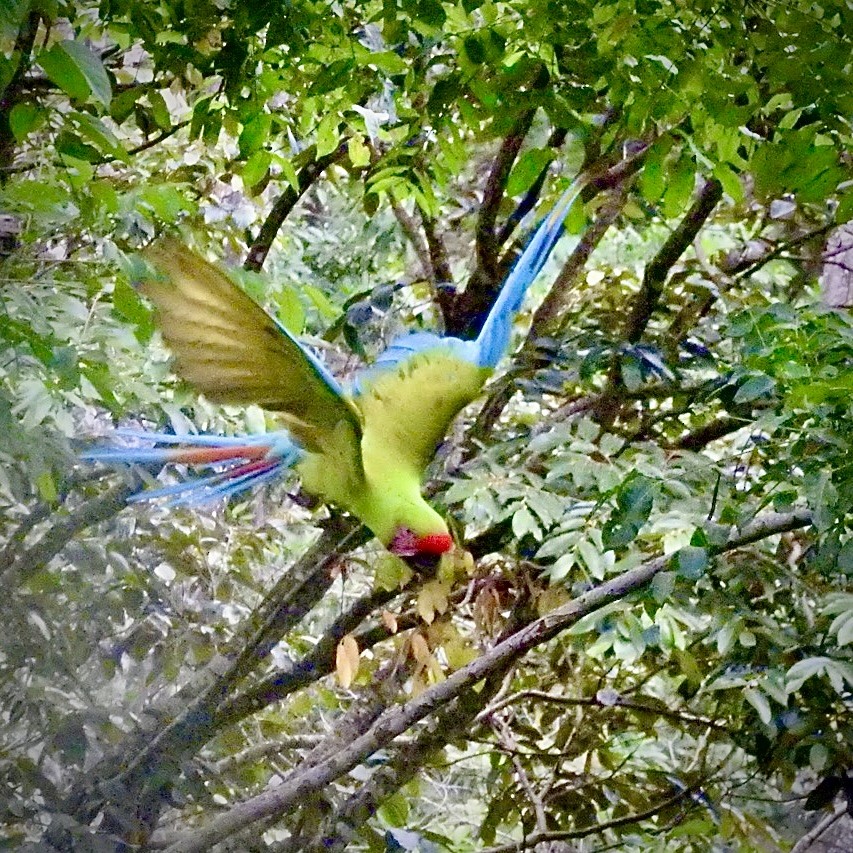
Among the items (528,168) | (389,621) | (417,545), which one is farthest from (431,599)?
(528,168)

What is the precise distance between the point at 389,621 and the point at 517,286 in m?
0.47

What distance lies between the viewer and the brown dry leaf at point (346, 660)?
1004 millimetres

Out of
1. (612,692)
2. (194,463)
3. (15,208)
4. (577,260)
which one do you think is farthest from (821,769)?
(15,208)

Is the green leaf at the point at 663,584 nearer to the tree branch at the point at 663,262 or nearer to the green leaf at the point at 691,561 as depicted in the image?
the green leaf at the point at 691,561

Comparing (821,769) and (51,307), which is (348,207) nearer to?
(51,307)

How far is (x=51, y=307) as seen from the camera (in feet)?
2.68

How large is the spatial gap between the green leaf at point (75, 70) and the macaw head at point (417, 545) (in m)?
0.39

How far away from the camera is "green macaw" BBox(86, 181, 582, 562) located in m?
0.69

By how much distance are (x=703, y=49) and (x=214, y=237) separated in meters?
0.64

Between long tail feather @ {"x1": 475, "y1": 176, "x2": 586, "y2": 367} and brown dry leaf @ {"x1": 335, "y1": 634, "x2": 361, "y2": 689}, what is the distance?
391 mm

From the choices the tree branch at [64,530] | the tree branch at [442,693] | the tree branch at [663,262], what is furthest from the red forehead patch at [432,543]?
the tree branch at [663,262]

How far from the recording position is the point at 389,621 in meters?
1.08

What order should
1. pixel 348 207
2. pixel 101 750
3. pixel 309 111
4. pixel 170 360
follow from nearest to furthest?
pixel 170 360 → pixel 101 750 → pixel 309 111 → pixel 348 207

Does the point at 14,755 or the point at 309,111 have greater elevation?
the point at 309,111
